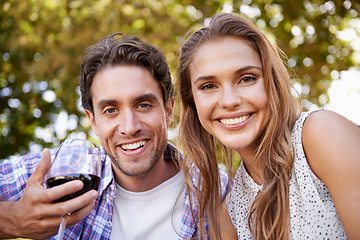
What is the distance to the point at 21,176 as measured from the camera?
3174 millimetres

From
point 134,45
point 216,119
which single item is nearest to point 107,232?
point 216,119

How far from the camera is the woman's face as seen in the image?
2449 millimetres

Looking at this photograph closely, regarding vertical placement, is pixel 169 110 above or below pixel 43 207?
above

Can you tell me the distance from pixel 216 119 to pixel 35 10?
19.3 feet

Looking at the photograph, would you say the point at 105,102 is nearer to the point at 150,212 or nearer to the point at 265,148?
the point at 150,212

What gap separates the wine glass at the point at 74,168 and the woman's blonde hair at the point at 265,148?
3.09 ft

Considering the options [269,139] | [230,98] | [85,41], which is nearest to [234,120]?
[230,98]

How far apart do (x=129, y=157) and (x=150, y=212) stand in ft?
1.72

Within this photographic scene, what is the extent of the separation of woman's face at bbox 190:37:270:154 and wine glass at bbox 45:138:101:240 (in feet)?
2.57

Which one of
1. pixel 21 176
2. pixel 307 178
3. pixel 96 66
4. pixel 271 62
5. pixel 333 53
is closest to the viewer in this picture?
pixel 307 178

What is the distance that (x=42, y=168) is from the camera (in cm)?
228

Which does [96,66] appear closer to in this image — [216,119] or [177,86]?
[177,86]

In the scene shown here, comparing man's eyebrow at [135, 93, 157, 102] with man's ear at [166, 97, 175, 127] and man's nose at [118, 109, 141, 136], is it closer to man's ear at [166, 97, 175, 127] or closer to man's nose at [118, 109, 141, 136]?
man's nose at [118, 109, 141, 136]

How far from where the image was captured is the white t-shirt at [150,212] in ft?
10.7
